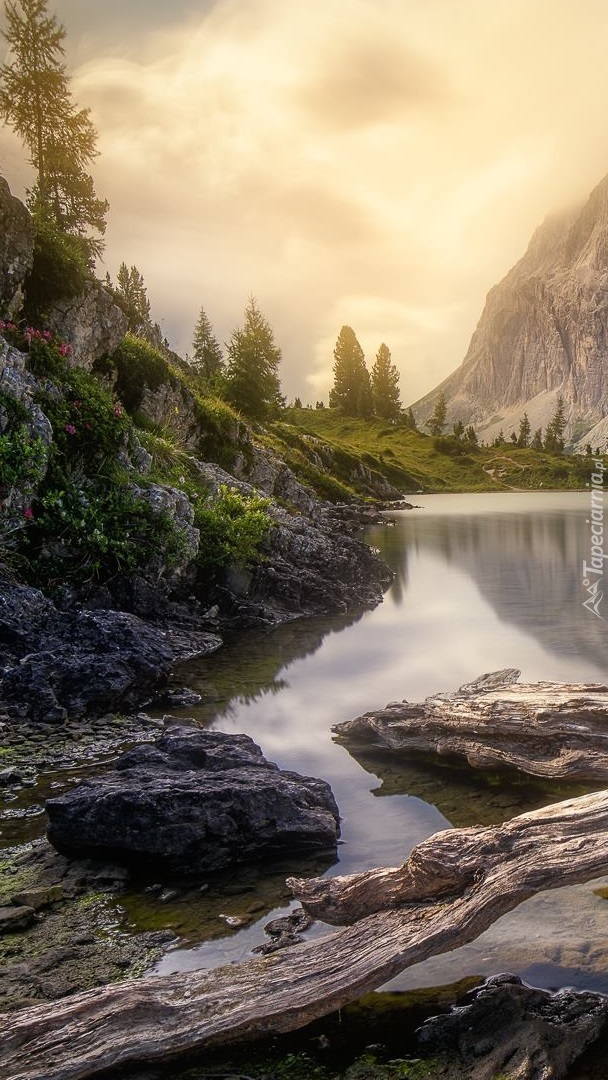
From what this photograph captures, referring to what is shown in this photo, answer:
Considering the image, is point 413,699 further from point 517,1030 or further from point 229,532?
point 229,532

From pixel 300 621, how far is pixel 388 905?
16847 millimetres

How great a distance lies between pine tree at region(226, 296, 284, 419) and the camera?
59.7 metres

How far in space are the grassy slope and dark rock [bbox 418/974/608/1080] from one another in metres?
106

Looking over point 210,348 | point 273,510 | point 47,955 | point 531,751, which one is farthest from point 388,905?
point 210,348

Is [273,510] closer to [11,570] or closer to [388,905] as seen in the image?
[11,570]

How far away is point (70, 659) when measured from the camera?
1320 cm

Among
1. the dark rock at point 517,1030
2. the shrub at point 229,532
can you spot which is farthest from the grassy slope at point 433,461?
the dark rock at point 517,1030

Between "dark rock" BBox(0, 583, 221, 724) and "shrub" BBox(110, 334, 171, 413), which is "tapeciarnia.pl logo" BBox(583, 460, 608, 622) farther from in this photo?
A: "shrub" BBox(110, 334, 171, 413)

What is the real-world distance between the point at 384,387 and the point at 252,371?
116 metres

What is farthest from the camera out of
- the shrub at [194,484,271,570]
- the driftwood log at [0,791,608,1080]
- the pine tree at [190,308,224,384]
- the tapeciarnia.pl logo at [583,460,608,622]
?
the pine tree at [190,308,224,384]

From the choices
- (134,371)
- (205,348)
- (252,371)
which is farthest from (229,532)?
(205,348)

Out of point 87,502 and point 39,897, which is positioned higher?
point 87,502

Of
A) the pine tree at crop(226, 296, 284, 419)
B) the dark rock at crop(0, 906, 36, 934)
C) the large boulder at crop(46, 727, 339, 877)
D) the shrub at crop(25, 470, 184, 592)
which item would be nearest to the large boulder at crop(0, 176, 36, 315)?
the shrub at crop(25, 470, 184, 592)

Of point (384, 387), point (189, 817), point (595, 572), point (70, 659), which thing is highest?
point (384, 387)
